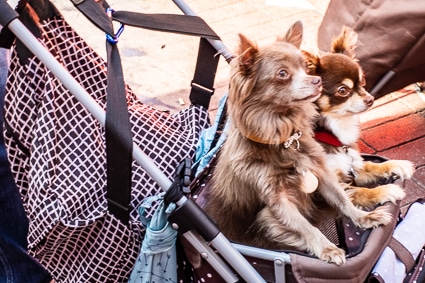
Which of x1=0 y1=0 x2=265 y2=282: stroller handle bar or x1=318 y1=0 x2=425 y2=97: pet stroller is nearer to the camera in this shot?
x1=0 y1=0 x2=265 y2=282: stroller handle bar

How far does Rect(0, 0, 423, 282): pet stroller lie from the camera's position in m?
1.86

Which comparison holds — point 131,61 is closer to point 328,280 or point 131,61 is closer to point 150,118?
point 150,118

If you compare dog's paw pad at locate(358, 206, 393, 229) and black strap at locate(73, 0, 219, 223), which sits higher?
black strap at locate(73, 0, 219, 223)

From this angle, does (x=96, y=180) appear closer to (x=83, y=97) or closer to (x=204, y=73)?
(x=83, y=97)

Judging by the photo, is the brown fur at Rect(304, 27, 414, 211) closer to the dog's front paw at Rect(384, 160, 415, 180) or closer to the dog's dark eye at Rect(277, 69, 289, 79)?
the dog's front paw at Rect(384, 160, 415, 180)

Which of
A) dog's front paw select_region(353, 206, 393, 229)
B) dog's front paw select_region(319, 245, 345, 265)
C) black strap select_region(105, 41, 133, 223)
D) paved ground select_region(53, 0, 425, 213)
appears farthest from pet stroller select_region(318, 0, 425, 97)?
black strap select_region(105, 41, 133, 223)

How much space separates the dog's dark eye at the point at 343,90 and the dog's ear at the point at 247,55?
400 millimetres

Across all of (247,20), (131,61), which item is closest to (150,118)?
(131,61)

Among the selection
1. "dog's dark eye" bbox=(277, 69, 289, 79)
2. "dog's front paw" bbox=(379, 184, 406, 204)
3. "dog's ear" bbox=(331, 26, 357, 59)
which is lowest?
"dog's front paw" bbox=(379, 184, 406, 204)

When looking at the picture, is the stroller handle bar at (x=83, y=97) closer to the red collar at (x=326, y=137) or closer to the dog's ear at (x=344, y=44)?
the red collar at (x=326, y=137)

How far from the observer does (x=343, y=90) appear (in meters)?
2.23

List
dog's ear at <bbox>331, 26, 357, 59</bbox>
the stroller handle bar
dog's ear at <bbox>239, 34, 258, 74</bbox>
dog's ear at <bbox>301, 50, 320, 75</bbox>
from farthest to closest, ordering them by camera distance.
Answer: dog's ear at <bbox>331, 26, 357, 59</bbox>, dog's ear at <bbox>301, 50, 320, 75</bbox>, dog's ear at <bbox>239, 34, 258, 74</bbox>, the stroller handle bar

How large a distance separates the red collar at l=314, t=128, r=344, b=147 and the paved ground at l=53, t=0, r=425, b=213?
37.7 inches

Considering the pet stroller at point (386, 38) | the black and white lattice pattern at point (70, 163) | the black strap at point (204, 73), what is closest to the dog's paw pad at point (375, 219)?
the black and white lattice pattern at point (70, 163)
